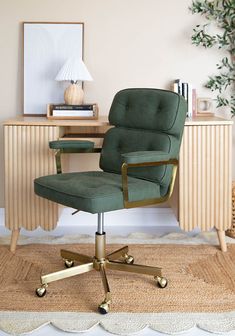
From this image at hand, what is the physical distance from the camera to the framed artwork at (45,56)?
3754mm

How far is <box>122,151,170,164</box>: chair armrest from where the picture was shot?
2506 millimetres

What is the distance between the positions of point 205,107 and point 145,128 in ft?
3.22

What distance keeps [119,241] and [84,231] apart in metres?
0.36

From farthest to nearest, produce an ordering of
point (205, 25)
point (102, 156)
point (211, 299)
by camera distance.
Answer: point (205, 25) → point (102, 156) → point (211, 299)

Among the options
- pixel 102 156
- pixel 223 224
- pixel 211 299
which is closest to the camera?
pixel 211 299

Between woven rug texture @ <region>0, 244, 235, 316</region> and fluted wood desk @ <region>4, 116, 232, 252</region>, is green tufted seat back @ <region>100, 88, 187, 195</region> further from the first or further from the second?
woven rug texture @ <region>0, 244, 235, 316</region>

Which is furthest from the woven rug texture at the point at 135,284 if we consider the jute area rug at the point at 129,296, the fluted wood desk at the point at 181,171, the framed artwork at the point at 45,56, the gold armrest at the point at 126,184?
the framed artwork at the point at 45,56

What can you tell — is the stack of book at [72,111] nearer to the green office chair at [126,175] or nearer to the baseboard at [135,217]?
the green office chair at [126,175]

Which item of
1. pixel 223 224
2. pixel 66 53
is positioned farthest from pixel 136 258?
pixel 66 53

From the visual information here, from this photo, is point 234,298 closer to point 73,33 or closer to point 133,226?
point 133,226

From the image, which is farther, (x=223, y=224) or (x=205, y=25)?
(x=205, y=25)

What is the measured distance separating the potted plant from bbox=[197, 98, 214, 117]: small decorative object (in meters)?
0.07

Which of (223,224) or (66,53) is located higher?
(66,53)

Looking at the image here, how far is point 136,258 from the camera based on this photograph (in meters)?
3.21
